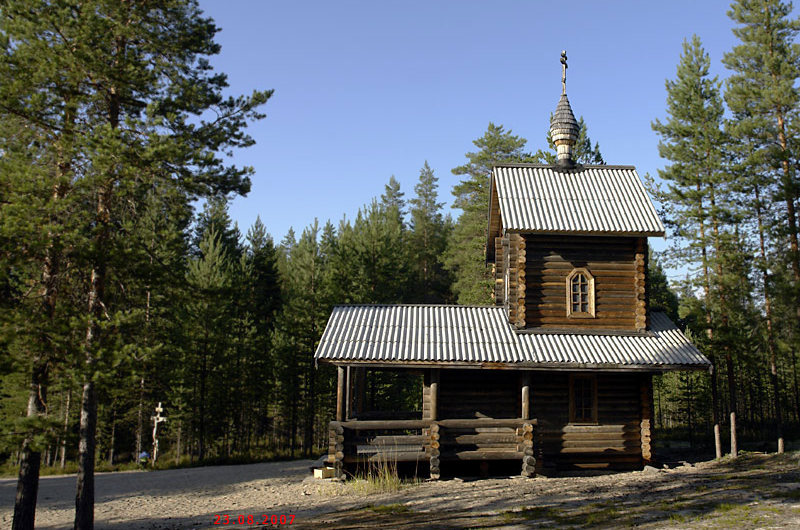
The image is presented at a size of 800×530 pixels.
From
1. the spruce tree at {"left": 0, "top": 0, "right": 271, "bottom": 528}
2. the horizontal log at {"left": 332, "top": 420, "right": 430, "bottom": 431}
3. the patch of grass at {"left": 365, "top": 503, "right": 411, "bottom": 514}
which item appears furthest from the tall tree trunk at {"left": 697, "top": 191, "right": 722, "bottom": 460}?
the spruce tree at {"left": 0, "top": 0, "right": 271, "bottom": 528}

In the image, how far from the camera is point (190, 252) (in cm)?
4347

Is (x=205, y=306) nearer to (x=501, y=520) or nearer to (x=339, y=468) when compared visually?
(x=339, y=468)

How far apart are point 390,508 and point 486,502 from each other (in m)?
1.94

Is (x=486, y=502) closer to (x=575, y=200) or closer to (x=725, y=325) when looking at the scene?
(x=575, y=200)

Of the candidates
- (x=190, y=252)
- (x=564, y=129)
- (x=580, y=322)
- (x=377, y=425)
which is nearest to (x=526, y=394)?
(x=580, y=322)

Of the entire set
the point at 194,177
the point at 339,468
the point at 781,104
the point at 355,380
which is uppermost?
the point at 781,104

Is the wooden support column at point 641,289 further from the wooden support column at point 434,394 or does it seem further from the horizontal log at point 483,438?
the wooden support column at point 434,394

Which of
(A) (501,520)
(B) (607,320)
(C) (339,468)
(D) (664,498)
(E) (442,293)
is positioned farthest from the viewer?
(E) (442,293)

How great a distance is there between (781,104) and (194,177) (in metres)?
22.5

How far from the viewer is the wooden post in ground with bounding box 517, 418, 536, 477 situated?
49.3ft

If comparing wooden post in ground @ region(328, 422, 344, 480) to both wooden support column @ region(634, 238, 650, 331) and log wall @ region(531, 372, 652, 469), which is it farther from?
wooden support column @ region(634, 238, 650, 331)

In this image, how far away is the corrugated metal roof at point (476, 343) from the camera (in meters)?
15.4

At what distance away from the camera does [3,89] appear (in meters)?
11.7

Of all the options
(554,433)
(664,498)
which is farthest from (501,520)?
(554,433)
